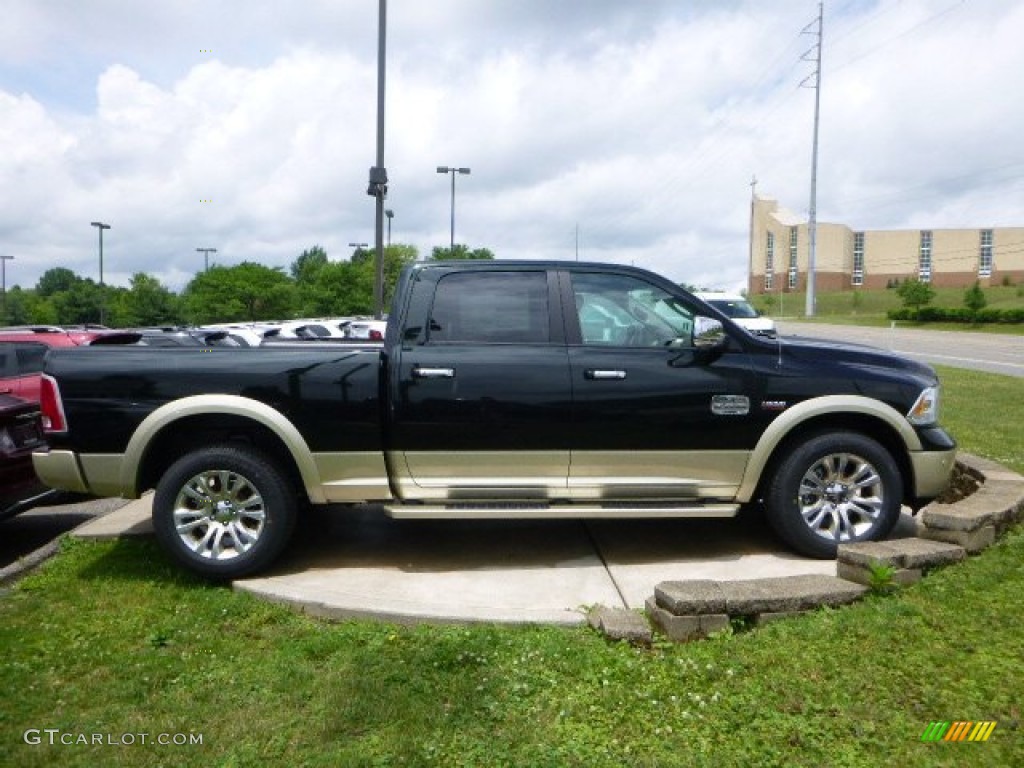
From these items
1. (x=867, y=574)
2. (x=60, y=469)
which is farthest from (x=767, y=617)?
(x=60, y=469)

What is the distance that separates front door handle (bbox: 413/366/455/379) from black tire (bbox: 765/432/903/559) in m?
2.09

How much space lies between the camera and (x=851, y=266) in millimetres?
102562

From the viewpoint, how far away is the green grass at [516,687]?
285 cm

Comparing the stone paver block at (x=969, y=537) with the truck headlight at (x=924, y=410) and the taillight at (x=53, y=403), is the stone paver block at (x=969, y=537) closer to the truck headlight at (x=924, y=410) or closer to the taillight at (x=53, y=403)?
the truck headlight at (x=924, y=410)

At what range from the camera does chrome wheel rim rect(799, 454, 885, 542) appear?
15.5ft

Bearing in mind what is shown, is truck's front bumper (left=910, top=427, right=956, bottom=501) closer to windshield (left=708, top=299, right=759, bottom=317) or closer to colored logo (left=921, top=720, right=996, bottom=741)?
colored logo (left=921, top=720, right=996, bottom=741)

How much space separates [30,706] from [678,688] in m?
2.74

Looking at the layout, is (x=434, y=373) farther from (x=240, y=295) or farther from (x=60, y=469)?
(x=240, y=295)

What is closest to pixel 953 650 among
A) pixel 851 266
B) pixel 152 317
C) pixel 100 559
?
pixel 100 559

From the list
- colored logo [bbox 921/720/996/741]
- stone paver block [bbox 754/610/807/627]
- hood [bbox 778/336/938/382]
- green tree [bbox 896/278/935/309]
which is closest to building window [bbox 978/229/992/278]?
green tree [bbox 896/278/935/309]

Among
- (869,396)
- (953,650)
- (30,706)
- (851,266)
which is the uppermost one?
(851,266)

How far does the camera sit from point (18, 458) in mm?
5520

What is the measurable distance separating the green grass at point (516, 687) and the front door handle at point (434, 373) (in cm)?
144

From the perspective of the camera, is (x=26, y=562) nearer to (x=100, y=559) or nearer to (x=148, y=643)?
(x=100, y=559)
